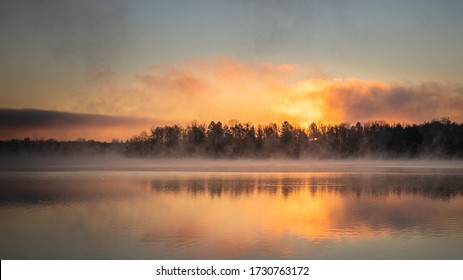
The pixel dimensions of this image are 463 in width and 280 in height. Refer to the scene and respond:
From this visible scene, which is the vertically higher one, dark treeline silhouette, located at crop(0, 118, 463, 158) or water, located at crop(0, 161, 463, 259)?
dark treeline silhouette, located at crop(0, 118, 463, 158)

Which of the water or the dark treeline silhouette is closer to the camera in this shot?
the water

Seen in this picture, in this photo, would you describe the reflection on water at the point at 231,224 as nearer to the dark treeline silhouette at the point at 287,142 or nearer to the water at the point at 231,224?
the water at the point at 231,224

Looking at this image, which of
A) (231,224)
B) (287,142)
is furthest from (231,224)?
(287,142)

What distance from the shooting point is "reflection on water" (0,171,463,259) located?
11.5 metres

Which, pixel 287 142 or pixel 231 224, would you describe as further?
pixel 287 142

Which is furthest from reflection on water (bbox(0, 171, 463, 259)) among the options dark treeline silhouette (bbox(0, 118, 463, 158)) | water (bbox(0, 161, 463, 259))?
dark treeline silhouette (bbox(0, 118, 463, 158))

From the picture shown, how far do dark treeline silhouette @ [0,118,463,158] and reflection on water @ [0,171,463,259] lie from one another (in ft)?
44.5

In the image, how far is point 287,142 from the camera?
179 ft

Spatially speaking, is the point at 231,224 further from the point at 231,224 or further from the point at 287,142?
the point at 287,142

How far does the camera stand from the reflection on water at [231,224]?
11531 mm

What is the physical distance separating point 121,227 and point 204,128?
29475 mm

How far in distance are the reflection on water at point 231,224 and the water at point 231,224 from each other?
0.08ft

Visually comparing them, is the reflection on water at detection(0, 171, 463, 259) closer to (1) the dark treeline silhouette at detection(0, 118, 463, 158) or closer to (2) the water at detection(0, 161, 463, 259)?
(2) the water at detection(0, 161, 463, 259)
